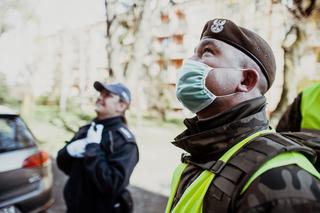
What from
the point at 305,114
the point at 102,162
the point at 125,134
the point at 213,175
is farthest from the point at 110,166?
the point at 213,175

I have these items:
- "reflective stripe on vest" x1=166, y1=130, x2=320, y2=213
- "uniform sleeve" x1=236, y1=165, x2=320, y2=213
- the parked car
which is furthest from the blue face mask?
the parked car

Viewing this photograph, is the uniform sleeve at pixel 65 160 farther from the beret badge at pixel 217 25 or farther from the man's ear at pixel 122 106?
the beret badge at pixel 217 25

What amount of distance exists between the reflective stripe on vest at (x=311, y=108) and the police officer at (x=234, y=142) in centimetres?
39

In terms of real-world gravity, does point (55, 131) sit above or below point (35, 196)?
below

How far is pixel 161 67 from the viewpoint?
23.4m

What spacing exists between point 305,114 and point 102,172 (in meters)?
1.73

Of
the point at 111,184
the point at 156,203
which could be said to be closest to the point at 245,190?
the point at 111,184

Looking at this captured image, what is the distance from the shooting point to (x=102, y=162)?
2.92 metres

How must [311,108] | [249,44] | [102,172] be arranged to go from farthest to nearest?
[102,172]
[311,108]
[249,44]

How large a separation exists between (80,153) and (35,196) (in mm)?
1451

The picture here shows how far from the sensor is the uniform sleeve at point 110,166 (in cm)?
286

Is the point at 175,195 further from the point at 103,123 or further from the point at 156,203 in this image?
the point at 156,203

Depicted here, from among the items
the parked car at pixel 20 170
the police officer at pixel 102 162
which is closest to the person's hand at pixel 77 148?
the police officer at pixel 102 162

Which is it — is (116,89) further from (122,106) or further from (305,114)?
(305,114)
